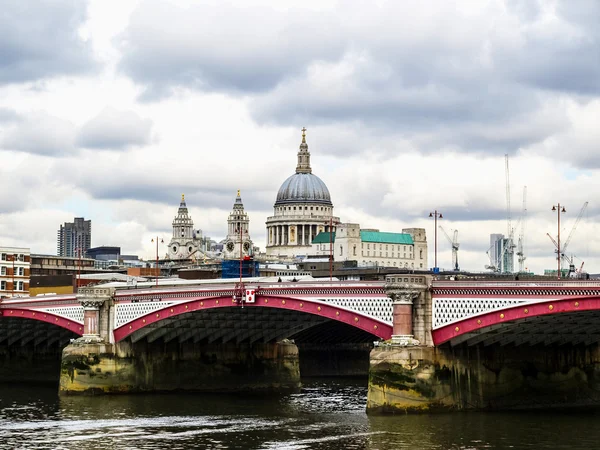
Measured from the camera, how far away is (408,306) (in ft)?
249

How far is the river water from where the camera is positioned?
65938 millimetres

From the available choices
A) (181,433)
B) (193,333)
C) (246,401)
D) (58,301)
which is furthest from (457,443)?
(58,301)

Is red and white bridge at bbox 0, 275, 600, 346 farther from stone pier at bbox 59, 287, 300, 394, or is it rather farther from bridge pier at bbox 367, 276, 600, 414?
stone pier at bbox 59, 287, 300, 394

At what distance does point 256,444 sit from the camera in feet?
219

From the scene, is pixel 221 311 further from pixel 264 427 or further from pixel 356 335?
pixel 356 335

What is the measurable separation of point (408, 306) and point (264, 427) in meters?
11.3

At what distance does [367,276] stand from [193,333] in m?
76.3

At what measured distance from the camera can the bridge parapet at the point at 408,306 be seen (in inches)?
2980

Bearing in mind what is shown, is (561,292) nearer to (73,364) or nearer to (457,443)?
(457,443)

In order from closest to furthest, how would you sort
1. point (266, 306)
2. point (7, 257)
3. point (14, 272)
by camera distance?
point (266, 306)
point (7, 257)
point (14, 272)

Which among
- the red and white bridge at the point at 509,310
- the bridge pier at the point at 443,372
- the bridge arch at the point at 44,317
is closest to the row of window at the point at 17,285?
the bridge arch at the point at 44,317

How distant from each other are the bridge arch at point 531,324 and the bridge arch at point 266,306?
525cm

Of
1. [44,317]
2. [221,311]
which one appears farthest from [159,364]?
[44,317]

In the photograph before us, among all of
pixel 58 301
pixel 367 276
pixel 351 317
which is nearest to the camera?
pixel 351 317
